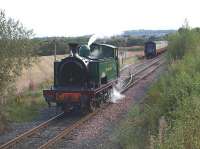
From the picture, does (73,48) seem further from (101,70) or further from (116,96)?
(116,96)

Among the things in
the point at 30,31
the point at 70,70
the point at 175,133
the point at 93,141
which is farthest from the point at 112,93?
the point at 175,133

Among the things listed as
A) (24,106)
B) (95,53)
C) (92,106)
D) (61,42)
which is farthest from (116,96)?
(61,42)

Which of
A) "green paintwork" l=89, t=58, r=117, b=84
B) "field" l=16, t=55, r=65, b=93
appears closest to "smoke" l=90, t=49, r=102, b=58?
"green paintwork" l=89, t=58, r=117, b=84

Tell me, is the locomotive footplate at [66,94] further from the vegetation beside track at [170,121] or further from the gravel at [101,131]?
the vegetation beside track at [170,121]

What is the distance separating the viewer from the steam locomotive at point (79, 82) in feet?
56.5

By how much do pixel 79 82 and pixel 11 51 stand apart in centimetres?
312

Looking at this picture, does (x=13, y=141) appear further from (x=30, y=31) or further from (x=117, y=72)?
(x=117, y=72)

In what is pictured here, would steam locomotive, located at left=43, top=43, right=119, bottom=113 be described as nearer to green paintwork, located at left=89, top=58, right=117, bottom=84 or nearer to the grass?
green paintwork, located at left=89, top=58, right=117, bottom=84

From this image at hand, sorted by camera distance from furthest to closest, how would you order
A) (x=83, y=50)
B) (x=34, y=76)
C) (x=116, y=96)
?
(x=34, y=76)
(x=116, y=96)
(x=83, y=50)

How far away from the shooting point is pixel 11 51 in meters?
17.6

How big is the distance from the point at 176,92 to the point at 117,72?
10.0 metres

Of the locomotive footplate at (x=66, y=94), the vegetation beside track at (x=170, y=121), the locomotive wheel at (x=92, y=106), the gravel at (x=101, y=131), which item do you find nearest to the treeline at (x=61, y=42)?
the locomotive footplate at (x=66, y=94)

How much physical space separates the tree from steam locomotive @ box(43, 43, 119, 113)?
4.88 feet

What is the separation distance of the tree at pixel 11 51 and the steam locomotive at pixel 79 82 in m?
1.49
